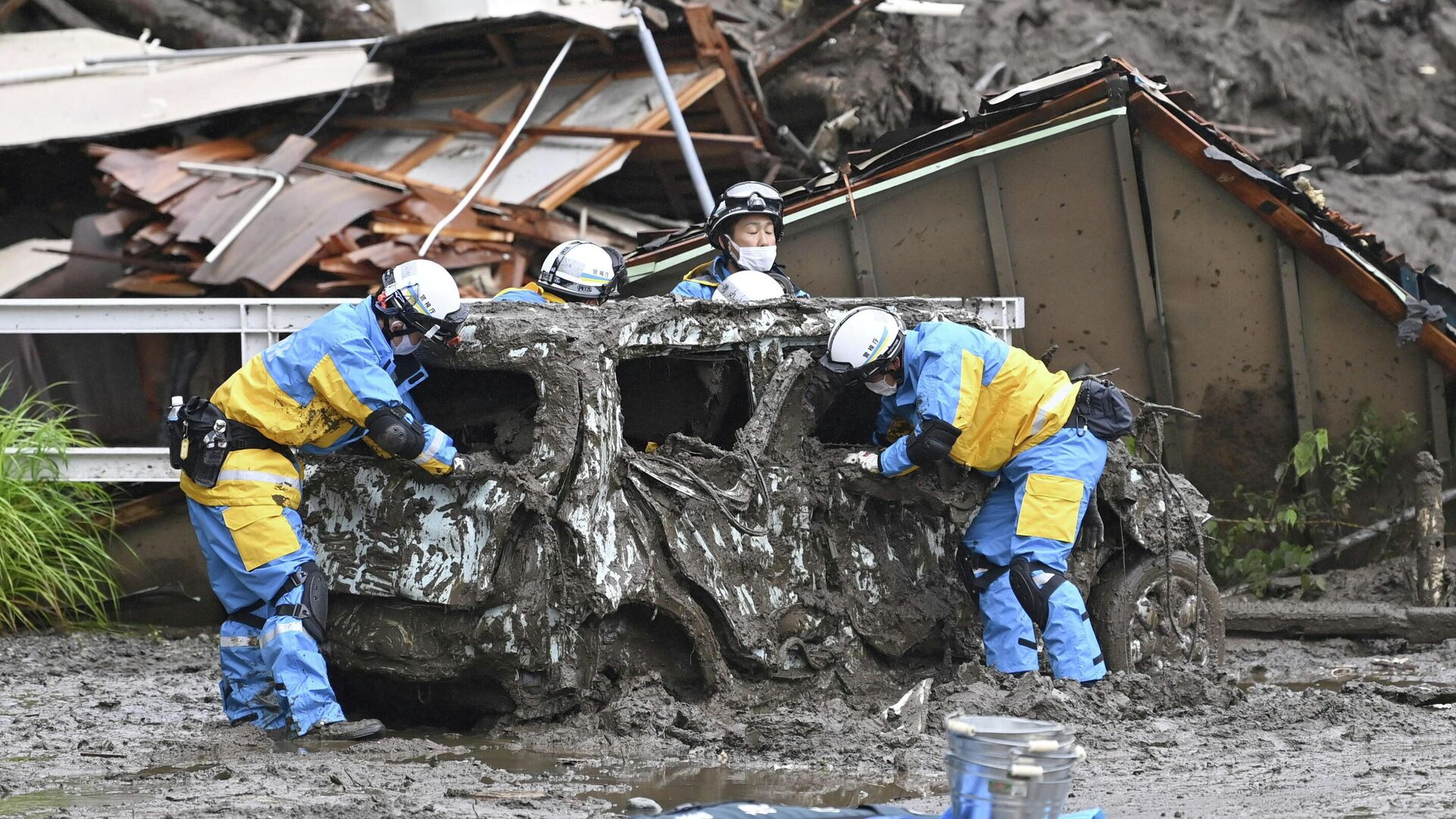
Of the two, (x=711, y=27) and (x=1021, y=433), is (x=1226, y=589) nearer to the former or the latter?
(x=1021, y=433)

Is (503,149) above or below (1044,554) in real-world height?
above

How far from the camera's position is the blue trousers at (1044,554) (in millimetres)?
5848

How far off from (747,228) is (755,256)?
0.15m

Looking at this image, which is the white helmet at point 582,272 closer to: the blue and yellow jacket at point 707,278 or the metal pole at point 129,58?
the blue and yellow jacket at point 707,278

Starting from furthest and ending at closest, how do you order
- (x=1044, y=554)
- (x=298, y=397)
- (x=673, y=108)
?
(x=673, y=108)
(x=1044, y=554)
(x=298, y=397)

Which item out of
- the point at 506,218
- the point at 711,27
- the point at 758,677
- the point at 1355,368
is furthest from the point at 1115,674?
the point at 711,27

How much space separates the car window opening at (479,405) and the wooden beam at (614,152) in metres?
3.75

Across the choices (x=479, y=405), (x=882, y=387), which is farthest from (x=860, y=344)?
(x=479, y=405)

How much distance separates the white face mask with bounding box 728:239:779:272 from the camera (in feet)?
23.7

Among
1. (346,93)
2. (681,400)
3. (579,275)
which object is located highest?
(346,93)

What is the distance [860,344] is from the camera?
5668 millimetres

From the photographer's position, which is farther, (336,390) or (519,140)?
(519,140)

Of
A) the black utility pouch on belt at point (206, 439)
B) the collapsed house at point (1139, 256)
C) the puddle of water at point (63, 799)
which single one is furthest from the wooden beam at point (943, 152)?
the puddle of water at point (63, 799)

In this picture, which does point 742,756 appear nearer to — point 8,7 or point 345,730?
point 345,730
